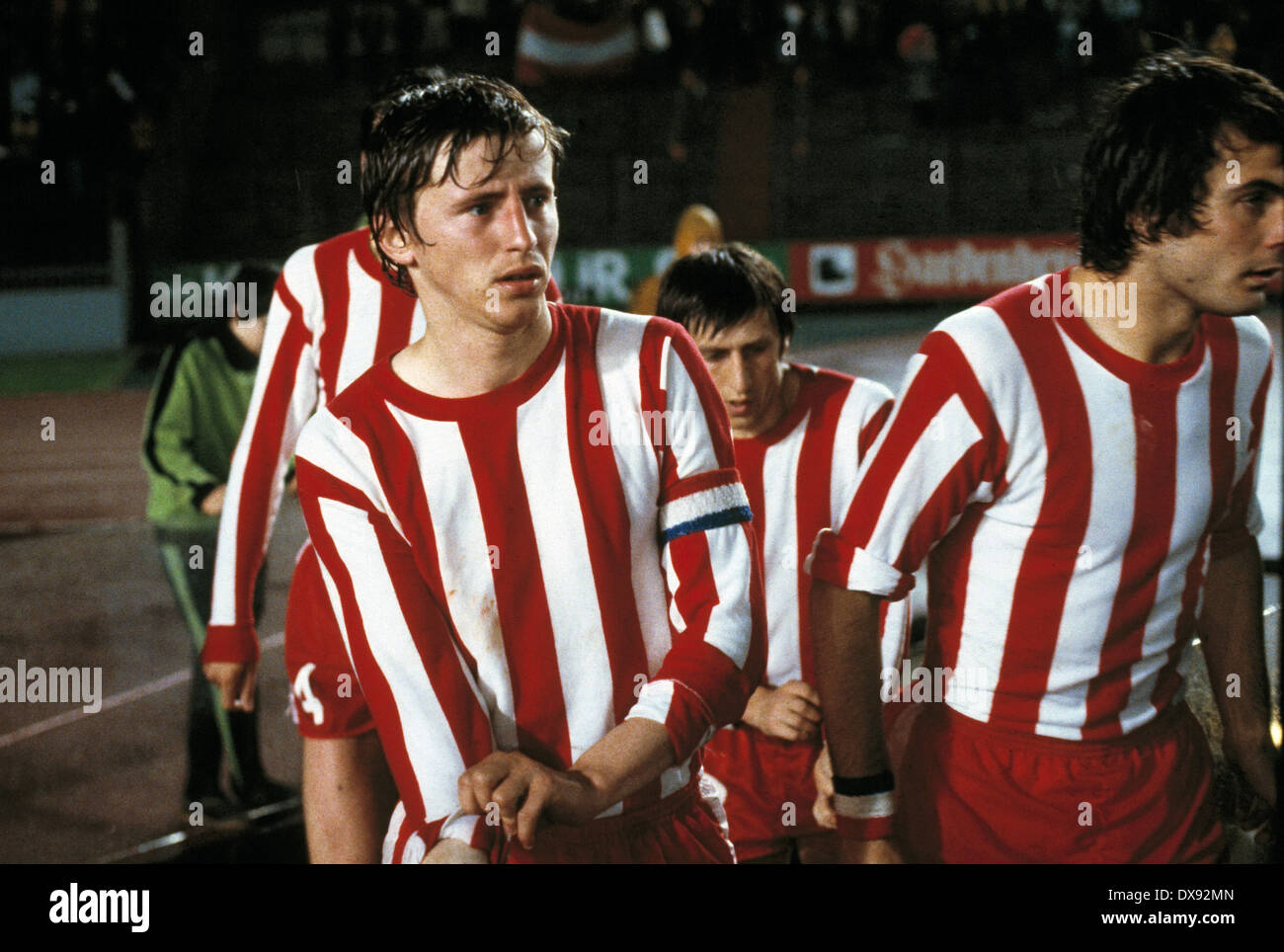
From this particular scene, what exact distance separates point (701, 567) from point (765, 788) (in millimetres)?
967

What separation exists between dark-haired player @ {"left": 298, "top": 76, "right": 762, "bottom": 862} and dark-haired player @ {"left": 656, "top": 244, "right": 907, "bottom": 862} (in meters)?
0.70

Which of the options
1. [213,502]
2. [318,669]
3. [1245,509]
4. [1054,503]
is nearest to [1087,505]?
[1054,503]

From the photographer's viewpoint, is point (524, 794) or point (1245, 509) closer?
point (524, 794)

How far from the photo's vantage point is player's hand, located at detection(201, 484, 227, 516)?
359 cm

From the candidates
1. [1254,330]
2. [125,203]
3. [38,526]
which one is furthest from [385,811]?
[125,203]

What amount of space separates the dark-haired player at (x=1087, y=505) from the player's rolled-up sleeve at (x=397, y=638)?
0.50m

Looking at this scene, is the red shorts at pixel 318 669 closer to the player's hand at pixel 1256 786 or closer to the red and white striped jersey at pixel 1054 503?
the red and white striped jersey at pixel 1054 503

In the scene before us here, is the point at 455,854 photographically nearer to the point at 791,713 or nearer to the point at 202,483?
the point at 791,713

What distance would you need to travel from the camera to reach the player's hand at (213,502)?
3586 millimetres

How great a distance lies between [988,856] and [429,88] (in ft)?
4.02

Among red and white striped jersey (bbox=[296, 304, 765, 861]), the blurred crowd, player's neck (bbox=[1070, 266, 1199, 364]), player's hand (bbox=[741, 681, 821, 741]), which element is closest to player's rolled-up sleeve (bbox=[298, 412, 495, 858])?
red and white striped jersey (bbox=[296, 304, 765, 861])

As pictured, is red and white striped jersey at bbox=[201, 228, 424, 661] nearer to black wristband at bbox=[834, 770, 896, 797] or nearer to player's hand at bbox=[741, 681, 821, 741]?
player's hand at bbox=[741, 681, 821, 741]

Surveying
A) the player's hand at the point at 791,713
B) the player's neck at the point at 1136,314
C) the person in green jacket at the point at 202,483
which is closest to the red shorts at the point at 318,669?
the player's hand at the point at 791,713

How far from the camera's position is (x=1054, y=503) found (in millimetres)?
1628
